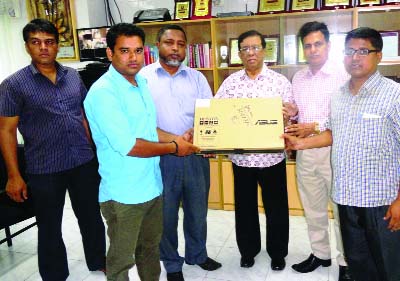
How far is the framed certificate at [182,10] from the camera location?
3.41 metres

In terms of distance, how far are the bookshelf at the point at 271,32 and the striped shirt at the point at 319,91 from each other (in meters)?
1.05

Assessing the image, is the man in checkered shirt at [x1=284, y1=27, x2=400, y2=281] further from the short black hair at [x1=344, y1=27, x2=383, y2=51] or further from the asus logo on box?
the asus logo on box

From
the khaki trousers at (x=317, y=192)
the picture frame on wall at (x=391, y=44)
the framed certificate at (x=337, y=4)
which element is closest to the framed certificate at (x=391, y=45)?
the picture frame on wall at (x=391, y=44)

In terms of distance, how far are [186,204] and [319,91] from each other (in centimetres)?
109

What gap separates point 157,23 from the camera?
3.40m

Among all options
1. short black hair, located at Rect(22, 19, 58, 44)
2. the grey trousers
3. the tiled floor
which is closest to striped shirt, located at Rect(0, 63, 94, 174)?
short black hair, located at Rect(22, 19, 58, 44)

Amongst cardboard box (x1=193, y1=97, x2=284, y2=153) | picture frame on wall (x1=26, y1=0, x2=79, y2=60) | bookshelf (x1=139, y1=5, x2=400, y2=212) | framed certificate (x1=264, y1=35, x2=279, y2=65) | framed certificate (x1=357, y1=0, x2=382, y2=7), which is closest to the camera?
cardboard box (x1=193, y1=97, x2=284, y2=153)

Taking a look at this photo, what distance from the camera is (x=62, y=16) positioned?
4.02 metres

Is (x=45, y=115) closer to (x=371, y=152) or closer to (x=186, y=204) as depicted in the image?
(x=186, y=204)

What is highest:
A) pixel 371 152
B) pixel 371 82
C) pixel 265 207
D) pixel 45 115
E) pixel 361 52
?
pixel 361 52

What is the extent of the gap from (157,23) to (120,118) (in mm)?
2089

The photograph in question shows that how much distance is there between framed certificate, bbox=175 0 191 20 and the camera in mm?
3407

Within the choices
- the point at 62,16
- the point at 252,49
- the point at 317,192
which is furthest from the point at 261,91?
the point at 62,16

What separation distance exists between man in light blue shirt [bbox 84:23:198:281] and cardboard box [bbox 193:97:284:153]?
39cm
